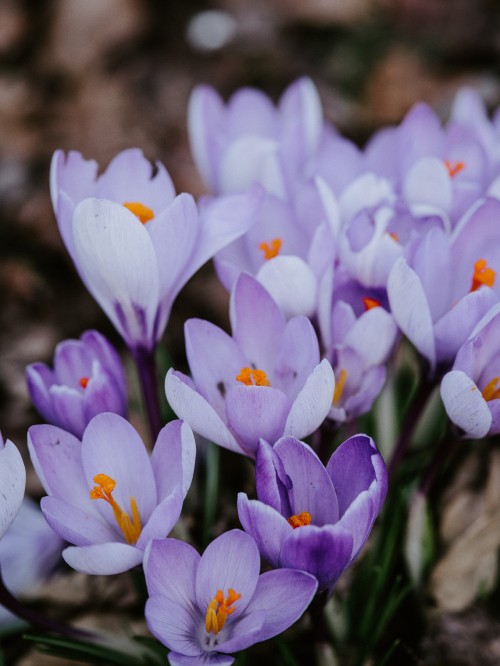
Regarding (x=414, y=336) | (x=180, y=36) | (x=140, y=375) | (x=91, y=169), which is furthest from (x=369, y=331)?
(x=180, y=36)

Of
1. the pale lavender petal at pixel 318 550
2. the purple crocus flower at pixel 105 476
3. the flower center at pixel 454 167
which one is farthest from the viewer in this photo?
the flower center at pixel 454 167

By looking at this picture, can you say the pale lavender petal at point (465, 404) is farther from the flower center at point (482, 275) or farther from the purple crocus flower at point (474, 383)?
the flower center at point (482, 275)

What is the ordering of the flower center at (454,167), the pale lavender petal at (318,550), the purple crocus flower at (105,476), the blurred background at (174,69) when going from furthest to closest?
1. the blurred background at (174,69)
2. the flower center at (454,167)
3. the purple crocus flower at (105,476)
4. the pale lavender petal at (318,550)

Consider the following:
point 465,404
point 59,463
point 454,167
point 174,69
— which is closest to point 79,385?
point 59,463

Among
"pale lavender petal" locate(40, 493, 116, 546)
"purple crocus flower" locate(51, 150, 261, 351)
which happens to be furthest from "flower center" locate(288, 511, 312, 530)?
"purple crocus flower" locate(51, 150, 261, 351)

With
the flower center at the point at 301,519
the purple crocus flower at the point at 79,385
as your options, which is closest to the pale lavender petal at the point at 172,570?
the flower center at the point at 301,519

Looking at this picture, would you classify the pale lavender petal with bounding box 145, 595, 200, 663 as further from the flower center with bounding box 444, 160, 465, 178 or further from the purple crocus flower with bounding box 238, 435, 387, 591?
the flower center with bounding box 444, 160, 465, 178
